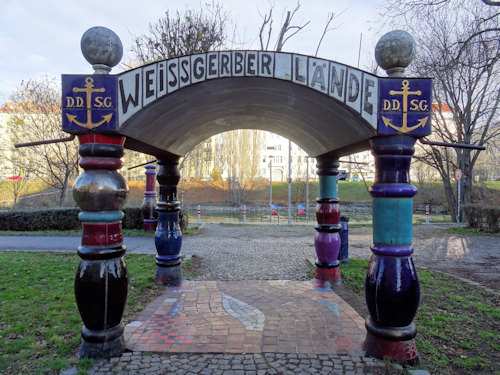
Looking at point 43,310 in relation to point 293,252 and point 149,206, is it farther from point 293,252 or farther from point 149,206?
point 149,206

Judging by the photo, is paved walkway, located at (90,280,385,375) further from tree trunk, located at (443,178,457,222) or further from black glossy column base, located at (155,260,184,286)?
tree trunk, located at (443,178,457,222)

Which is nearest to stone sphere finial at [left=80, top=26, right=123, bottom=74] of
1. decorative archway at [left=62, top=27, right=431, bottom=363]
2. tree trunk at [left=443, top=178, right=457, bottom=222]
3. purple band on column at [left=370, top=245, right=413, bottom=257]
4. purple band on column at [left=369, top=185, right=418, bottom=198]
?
decorative archway at [left=62, top=27, right=431, bottom=363]

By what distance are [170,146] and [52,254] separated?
20.3 feet

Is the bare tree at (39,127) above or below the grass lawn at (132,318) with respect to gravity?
above

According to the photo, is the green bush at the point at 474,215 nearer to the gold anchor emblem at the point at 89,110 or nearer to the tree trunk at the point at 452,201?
the tree trunk at the point at 452,201

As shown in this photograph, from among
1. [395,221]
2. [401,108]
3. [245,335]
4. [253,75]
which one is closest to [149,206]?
[245,335]

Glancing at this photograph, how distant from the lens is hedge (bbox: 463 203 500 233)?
49.6 feet

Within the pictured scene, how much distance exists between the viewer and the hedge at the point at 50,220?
1540 centimetres

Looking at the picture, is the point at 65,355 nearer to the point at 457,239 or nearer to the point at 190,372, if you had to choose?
the point at 190,372

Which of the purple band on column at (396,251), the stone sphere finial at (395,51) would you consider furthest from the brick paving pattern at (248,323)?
the stone sphere finial at (395,51)

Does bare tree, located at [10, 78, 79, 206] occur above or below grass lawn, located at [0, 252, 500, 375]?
above

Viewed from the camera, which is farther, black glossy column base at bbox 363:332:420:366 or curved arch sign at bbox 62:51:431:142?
curved arch sign at bbox 62:51:431:142

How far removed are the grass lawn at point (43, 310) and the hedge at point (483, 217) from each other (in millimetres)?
13550

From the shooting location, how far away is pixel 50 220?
1547cm
